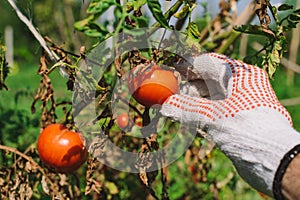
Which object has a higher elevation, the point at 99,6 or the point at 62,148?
the point at 99,6

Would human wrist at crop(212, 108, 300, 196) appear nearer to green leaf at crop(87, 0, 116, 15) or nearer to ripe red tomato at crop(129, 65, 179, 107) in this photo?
ripe red tomato at crop(129, 65, 179, 107)

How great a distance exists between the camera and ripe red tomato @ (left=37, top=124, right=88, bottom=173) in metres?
1.34

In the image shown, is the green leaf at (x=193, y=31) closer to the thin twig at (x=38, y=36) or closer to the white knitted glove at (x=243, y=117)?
the white knitted glove at (x=243, y=117)

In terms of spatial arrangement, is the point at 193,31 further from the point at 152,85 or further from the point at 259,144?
the point at 259,144

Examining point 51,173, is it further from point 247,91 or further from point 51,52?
point 247,91

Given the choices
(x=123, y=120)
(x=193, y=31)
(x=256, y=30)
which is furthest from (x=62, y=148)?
(x=256, y=30)

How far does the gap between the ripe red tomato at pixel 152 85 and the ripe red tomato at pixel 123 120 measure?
33 cm

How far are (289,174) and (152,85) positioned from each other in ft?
1.19

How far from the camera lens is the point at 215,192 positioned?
212 centimetres

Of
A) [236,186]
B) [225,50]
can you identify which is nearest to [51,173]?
[225,50]

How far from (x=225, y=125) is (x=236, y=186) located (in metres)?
1.37

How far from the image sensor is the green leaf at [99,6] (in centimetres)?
91

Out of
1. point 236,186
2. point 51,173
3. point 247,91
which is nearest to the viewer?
point 247,91

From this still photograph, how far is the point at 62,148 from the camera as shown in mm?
1336
